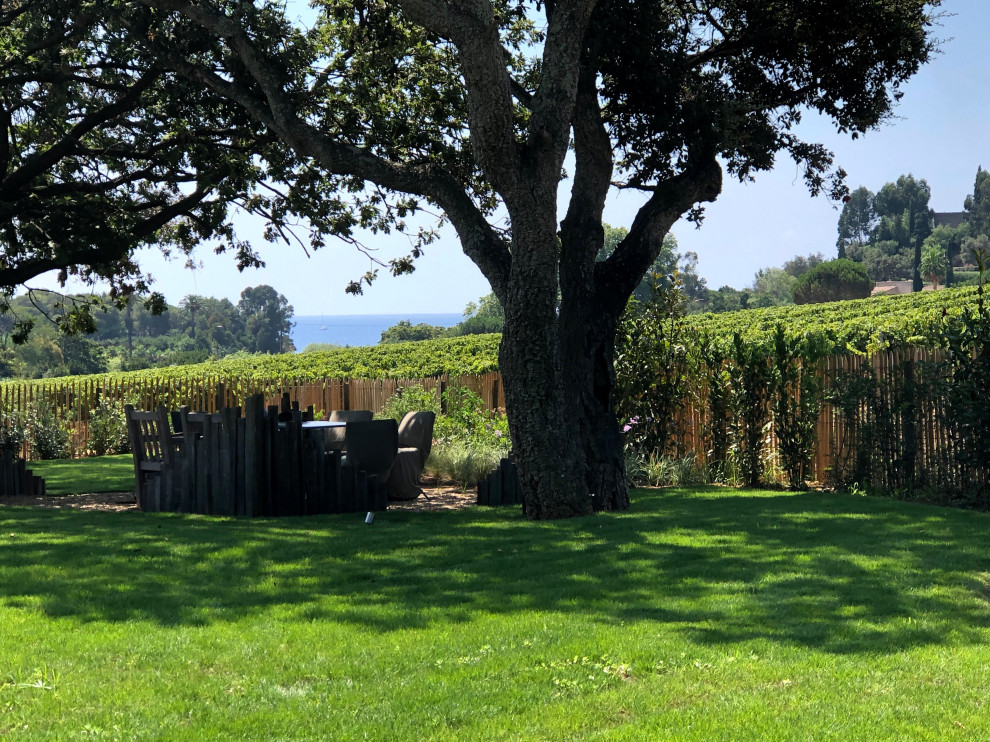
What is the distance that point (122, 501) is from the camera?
13234 millimetres

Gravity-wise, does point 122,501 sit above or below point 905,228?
below

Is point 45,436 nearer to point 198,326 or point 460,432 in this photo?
point 460,432

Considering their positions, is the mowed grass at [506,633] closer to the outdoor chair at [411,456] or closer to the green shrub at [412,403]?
the outdoor chair at [411,456]

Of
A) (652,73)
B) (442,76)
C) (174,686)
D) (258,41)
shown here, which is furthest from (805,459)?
(174,686)

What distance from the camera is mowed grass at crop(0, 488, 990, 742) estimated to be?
4.18 metres

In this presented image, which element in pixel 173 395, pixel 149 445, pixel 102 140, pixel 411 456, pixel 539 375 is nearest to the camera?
pixel 539 375

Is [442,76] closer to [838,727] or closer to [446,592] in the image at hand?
[446,592]

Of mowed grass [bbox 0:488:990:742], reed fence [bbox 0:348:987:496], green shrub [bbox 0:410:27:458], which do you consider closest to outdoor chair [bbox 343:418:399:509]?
reed fence [bbox 0:348:987:496]

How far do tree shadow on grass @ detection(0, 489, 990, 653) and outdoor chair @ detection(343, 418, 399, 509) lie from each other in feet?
5.32

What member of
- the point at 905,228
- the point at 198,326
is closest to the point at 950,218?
the point at 905,228

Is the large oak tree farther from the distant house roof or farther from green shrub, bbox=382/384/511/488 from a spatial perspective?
the distant house roof

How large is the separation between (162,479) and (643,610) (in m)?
7.48

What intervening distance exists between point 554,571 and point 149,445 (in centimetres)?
676

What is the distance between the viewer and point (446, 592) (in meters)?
6.73
